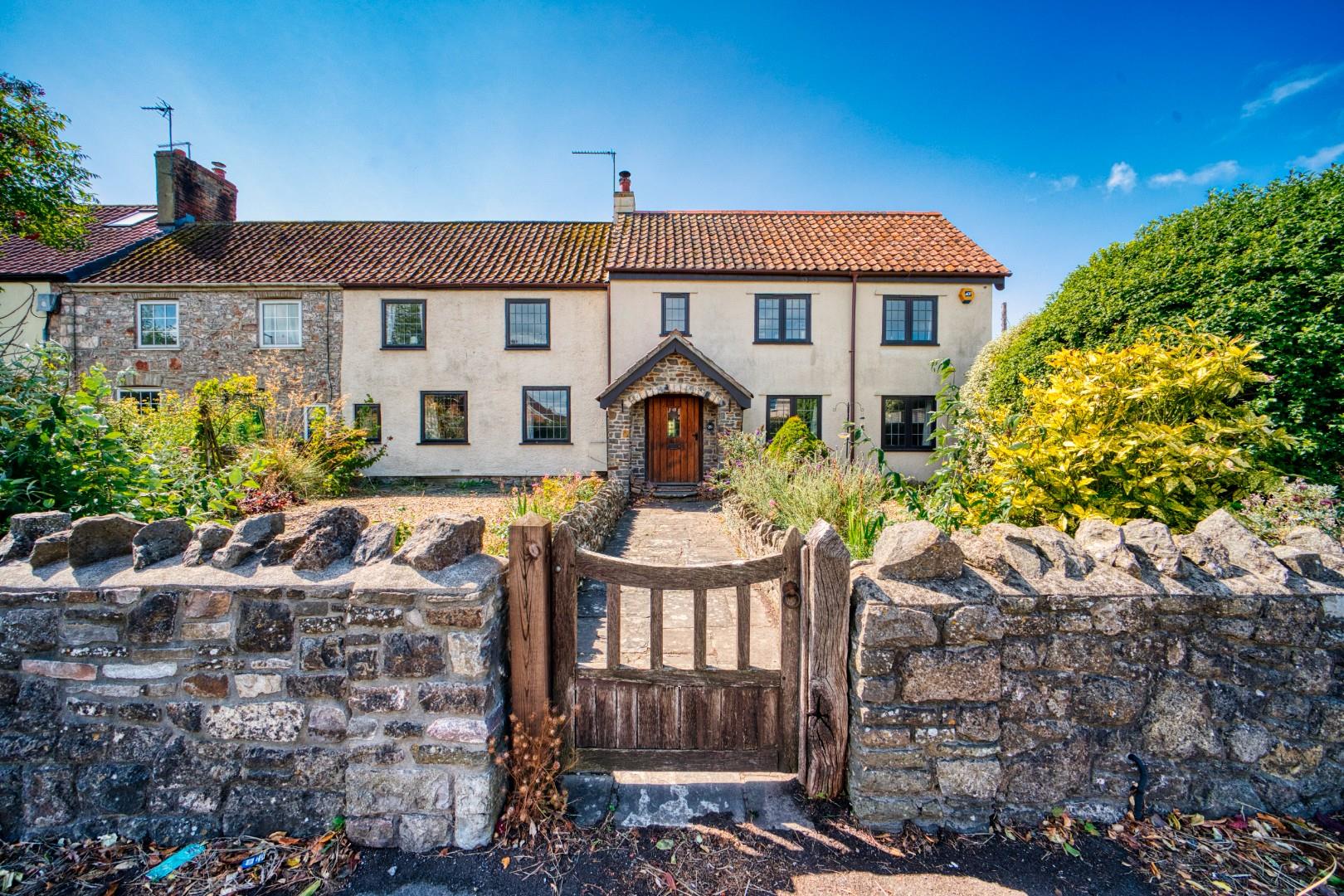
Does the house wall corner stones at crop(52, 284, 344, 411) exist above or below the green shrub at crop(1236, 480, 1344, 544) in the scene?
above

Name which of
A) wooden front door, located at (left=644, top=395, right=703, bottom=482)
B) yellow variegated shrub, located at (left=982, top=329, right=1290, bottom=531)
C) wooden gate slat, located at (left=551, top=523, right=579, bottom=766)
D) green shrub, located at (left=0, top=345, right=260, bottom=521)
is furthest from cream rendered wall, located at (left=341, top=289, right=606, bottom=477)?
wooden gate slat, located at (left=551, top=523, right=579, bottom=766)

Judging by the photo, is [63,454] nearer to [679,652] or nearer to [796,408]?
[679,652]

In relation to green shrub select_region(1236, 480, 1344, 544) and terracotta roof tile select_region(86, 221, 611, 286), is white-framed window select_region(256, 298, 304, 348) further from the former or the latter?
green shrub select_region(1236, 480, 1344, 544)

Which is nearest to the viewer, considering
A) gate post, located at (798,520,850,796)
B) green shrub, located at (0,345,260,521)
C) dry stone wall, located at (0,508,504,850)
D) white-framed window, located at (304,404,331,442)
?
dry stone wall, located at (0,508,504,850)

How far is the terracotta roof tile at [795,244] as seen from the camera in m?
14.6

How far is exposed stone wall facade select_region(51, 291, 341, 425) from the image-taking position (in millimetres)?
14938

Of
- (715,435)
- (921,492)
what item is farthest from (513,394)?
(921,492)

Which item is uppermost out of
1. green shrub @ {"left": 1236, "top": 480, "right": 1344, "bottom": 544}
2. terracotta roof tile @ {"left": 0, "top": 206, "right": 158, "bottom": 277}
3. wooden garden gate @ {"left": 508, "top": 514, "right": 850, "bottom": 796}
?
terracotta roof tile @ {"left": 0, "top": 206, "right": 158, "bottom": 277}

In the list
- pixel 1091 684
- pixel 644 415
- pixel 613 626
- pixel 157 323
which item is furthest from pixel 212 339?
pixel 1091 684

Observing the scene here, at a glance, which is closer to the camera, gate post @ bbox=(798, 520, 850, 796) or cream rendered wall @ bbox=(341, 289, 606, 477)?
gate post @ bbox=(798, 520, 850, 796)

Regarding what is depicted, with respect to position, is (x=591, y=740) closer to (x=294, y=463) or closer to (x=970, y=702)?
(x=970, y=702)

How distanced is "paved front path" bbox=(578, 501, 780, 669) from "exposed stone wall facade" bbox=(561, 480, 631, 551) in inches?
10.2

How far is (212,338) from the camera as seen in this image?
1502cm

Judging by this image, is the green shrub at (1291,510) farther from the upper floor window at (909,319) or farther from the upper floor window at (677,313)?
the upper floor window at (677,313)
